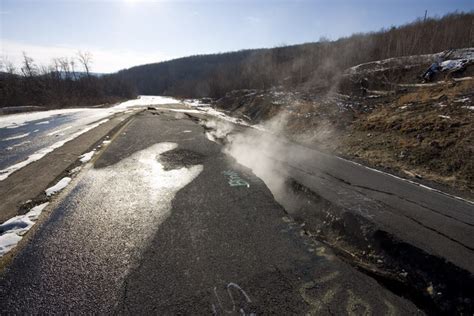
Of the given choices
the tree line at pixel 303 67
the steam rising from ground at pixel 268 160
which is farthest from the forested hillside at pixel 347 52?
the steam rising from ground at pixel 268 160

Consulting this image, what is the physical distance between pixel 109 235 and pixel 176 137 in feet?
22.2

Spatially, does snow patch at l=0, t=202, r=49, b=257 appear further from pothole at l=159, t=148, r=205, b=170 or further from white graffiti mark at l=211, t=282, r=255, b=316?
pothole at l=159, t=148, r=205, b=170

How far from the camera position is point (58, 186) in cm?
485

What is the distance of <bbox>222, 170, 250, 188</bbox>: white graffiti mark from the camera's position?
5.20 meters

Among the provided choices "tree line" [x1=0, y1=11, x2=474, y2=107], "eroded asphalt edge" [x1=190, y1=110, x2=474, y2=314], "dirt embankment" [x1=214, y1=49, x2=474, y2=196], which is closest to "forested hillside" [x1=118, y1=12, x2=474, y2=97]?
"tree line" [x1=0, y1=11, x2=474, y2=107]

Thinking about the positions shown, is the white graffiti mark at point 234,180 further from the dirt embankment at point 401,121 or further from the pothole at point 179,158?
the dirt embankment at point 401,121

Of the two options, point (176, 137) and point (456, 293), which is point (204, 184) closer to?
point (456, 293)

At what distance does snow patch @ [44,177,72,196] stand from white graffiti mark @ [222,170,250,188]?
10.3 feet

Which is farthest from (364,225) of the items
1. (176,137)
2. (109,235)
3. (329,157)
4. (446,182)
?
(176,137)

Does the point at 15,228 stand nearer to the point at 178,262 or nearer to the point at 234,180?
the point at 178,262

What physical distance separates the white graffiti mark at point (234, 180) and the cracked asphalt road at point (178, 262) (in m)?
0.28

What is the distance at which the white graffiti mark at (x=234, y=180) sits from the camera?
17.1ft

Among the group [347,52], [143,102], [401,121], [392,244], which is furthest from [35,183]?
[143,102]

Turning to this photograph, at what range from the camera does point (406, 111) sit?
10.6 meters
